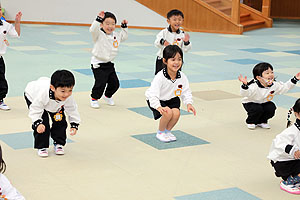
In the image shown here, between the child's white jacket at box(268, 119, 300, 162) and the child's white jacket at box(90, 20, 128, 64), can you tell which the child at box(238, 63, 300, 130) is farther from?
the child's white jacket at box(90, 20, 128, 64)

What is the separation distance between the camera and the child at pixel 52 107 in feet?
14.9

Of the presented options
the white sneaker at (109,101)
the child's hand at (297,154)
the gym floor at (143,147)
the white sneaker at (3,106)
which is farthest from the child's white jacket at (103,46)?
the child's hand at (297,154)

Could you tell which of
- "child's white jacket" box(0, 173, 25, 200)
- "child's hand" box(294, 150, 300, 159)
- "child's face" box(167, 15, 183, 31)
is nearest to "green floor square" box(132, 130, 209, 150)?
"child's hand" box(294, 150, 300, 159)

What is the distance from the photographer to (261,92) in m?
5.98

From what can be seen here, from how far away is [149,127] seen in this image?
6047mm

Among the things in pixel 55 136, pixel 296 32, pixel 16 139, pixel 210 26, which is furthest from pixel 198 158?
pixel 296 32

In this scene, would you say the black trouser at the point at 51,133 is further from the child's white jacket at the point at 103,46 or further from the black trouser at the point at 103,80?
the child's white jacket at the point at 103,46

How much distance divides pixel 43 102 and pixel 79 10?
12.0 m

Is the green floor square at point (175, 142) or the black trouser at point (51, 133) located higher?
the black trouser at point (51, 133)

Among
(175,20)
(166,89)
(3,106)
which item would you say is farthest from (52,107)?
(175,20)

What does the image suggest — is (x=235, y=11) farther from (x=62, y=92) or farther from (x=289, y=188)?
(x=289, y=188)

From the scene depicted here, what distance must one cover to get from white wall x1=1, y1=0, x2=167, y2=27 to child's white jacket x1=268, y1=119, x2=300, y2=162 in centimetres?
1226

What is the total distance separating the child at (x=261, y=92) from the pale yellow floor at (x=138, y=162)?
149 millimetres

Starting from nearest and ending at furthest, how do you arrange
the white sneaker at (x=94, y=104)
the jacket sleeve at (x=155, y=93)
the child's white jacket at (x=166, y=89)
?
the jacket sleeve at (x=155, y=93) → the child's white jacket at (x=166, y=89) → the white sneaker at (x=94, y=104)
